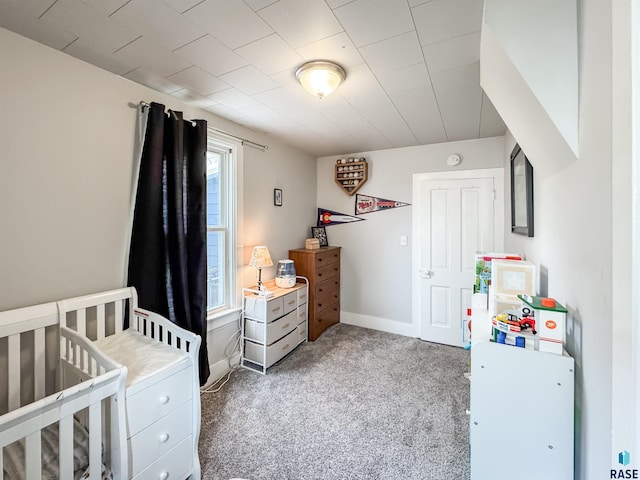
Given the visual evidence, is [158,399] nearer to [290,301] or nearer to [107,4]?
[290,301]

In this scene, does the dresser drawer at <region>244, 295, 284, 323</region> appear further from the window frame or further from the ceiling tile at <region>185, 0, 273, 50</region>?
the ceiling tile at <region>185, 0, 273, 50</region>

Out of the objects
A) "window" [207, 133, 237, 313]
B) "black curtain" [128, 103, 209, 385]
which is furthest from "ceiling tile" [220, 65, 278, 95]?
"window" [207, 133, 237, 313]

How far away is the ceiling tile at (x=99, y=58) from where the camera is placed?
4.88 ft

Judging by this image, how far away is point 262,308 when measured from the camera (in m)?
2.55

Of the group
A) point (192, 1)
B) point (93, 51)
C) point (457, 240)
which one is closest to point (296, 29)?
point (192, 1)

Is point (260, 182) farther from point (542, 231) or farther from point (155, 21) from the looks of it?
point (542, 231)

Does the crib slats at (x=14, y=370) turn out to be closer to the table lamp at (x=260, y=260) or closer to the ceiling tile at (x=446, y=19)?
the table lamp at (x=260, y=260)

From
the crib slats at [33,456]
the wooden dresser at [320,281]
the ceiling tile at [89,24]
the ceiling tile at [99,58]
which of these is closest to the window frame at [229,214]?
the wooden dresser at [320,281]

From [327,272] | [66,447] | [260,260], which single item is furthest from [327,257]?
[66,447]

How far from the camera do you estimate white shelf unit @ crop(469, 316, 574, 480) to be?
109 centimetres

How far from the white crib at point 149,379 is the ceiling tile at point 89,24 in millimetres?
1373

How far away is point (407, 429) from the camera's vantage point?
1.87m

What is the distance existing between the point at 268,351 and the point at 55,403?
5.60 feet

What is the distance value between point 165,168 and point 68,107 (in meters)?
0.57
